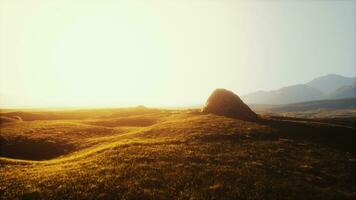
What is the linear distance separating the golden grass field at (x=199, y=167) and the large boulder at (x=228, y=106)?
1493 cm

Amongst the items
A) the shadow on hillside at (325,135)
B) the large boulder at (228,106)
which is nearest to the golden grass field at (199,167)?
the shadow on hillside at (325,135)

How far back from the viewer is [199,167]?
28938 millimetres

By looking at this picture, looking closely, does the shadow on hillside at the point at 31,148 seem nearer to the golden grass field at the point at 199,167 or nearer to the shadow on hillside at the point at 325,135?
the golden grass field at the point at 199,167

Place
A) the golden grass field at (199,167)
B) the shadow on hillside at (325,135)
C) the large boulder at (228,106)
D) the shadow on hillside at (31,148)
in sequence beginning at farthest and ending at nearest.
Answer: the large boulder at (228,106) → the shadow on hillside at (31,148) → the shadow on hillside at (325,135) → the golden grass field at (199,167)

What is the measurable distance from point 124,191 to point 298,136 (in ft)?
114

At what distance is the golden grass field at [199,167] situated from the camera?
2308 centimetres

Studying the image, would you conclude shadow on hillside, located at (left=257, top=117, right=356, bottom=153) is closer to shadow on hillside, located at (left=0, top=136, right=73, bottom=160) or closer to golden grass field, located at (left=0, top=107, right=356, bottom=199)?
golden grass field, located at (left=0, top=107, right=356, bottom=199)

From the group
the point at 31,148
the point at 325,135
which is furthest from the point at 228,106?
the point at 31,148

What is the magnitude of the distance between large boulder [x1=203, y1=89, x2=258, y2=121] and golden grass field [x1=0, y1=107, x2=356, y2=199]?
1493 cm

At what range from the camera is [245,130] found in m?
47.7

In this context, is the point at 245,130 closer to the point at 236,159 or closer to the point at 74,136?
the point at 236,159

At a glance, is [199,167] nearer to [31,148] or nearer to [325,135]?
[325,135]

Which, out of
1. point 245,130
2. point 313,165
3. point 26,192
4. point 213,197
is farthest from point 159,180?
point 245,130

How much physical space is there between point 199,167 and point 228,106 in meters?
42.3
